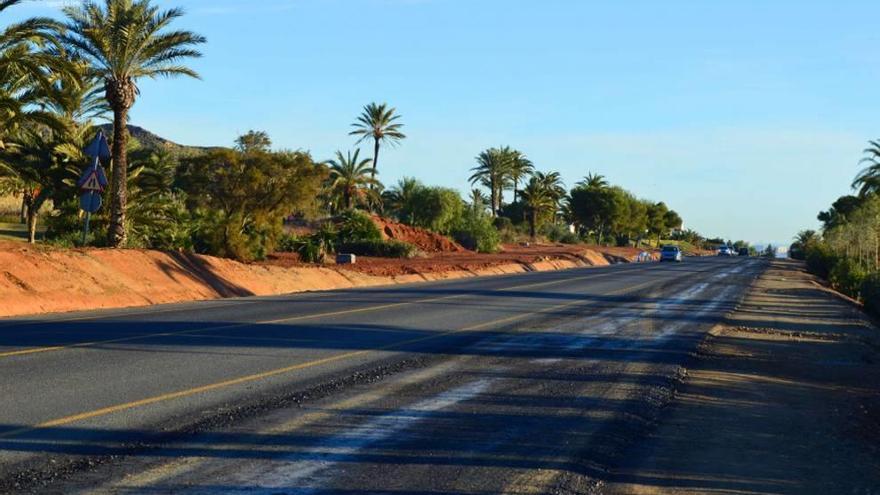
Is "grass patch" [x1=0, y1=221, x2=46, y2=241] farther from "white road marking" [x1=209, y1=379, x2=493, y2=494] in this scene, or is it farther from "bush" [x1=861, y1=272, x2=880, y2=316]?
"white road marking" [x1=209, y1=379, x2=493, y2=494]

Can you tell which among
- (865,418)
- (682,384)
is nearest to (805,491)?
(865,418)

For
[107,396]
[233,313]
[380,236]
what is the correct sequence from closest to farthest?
[107,396] < [233,313] < [380,236]

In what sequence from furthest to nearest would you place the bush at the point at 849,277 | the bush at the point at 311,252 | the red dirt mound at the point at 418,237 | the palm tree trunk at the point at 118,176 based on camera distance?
the red dirt mound at the point at 418,237 → the bush at the point at 849,277 → the bush at the point at 311,252 → the palm tree trunk at the point at 118,176

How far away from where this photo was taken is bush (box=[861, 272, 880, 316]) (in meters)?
32.8

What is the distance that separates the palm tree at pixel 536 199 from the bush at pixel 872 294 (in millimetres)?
60788

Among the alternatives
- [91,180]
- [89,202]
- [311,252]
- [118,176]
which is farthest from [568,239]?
[91,180]

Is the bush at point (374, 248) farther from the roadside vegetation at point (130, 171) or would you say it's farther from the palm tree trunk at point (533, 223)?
the palm tree trunk at point (533, 223)

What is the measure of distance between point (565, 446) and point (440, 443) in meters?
1.12

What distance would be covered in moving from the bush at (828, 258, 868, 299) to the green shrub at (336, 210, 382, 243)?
2492 cm

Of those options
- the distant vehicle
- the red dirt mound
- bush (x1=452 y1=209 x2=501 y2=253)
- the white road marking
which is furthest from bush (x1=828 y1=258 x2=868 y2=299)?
the white road marking

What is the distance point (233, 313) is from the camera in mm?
20500

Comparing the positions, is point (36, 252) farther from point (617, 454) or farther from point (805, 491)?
point (805, 491)

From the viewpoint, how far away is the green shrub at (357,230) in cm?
5516

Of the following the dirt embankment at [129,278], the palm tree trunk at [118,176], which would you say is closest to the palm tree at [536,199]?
the dirt embankment at [129,278]
